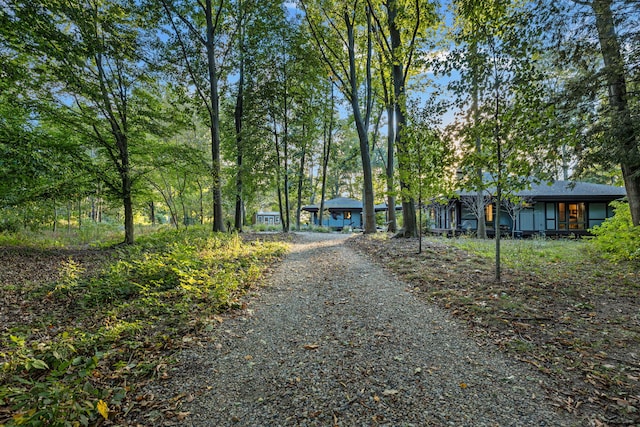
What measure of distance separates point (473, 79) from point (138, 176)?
1067 centimetres

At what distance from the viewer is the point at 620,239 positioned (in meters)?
7.91

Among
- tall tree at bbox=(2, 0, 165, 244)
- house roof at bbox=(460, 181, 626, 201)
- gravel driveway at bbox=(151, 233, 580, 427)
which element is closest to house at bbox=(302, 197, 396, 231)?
house roof at bbox=(460, 181, 626, 201)

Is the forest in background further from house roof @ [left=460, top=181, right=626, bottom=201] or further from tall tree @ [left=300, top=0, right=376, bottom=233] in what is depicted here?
house roof @ [left=460, top=181, right=626, bottom=201]

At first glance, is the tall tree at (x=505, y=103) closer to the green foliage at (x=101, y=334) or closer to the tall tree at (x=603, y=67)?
the tall tree at (x=603, y=67)

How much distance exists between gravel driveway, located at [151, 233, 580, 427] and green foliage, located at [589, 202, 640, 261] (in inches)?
266

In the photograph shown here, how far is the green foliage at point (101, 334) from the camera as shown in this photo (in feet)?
7.20

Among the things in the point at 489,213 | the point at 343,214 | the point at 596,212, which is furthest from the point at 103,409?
the point at 343,214

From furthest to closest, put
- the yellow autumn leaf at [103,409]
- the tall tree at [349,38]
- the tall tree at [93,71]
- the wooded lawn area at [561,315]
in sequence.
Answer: the tall tree at [349,38] < the tall tree at [93,71] < the wooded lawn area at [561,315] < the yellow autumn leaf at [103,409]

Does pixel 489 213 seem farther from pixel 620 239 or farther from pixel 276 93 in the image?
pixel 276 93

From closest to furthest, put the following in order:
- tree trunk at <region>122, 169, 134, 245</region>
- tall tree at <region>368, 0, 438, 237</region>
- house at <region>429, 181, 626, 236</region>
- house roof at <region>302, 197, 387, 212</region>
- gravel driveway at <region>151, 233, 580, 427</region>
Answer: gravel driveway at <region>151, 233, 580, 427</region> < tree trunk at <region>122, 169, 134, 245</region> < tall tree at <region>368, 0, 438, 237</region> < house at <region>429, 181, 626, 236</region> < house roof at <region>302, 197, 387, 212</region>

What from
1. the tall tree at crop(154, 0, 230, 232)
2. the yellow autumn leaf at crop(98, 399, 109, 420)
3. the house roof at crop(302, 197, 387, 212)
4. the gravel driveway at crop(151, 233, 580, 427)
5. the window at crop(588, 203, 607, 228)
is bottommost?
the gravel driveway at crop(151, 233, 580, 427)

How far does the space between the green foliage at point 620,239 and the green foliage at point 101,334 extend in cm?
942

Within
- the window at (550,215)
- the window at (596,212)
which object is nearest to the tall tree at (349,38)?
the window at (550,215)

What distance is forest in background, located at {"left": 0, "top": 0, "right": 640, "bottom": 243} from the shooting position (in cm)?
533
